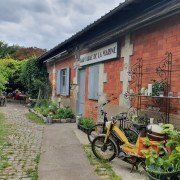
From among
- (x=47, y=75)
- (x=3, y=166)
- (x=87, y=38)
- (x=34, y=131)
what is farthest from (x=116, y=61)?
(x=47, y=75)

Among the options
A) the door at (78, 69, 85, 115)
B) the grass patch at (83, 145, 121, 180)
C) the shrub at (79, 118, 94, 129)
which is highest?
the door at (78, 69, 85, 115)

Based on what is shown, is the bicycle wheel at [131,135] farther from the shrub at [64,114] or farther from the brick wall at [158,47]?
the shrub at [64,114]

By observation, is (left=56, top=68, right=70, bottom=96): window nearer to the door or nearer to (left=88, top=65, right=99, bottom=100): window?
the door

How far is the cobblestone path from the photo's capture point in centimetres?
533

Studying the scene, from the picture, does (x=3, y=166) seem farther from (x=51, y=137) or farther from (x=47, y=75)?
(x=47, y=75)

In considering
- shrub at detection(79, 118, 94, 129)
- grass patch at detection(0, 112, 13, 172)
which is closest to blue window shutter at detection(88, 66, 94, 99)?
shrub at detection(79, 118, 94, 129)

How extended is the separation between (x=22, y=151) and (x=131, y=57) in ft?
11.0

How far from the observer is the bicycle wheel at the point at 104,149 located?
6.13m

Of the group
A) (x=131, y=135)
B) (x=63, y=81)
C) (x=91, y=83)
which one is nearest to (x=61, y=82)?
(x=63, y=81)

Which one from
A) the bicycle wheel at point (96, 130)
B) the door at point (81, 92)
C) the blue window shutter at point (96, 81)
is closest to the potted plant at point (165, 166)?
the bicycle wheel at point (96, 130)

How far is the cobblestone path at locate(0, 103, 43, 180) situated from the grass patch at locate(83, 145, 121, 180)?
1.13 m

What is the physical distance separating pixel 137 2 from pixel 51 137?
14.3 ft

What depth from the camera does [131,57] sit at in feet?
24.7

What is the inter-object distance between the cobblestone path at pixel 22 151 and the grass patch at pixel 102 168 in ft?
3.70
